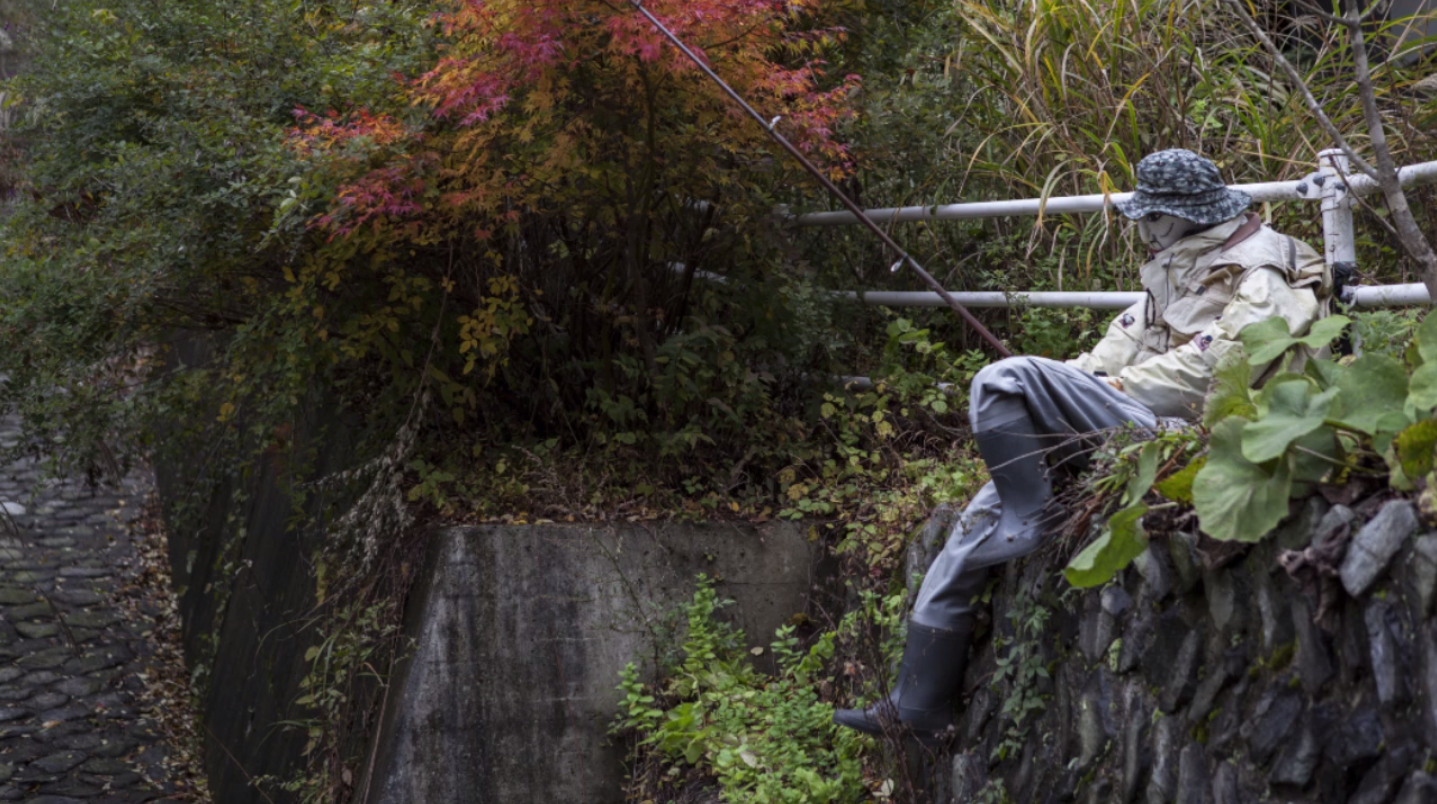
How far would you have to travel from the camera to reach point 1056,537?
3.19m

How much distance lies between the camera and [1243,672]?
2.51 m

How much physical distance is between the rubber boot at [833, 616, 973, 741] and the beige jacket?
80cm

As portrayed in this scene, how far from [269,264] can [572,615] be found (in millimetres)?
1981

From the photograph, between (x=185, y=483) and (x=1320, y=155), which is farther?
(x=185, y=483)

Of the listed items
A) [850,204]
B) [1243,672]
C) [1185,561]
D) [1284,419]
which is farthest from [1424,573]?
[850,204]

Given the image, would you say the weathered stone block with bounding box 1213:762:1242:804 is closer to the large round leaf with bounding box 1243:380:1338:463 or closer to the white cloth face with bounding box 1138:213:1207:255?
the large round leaf with bounding box 1243:380:1338:463

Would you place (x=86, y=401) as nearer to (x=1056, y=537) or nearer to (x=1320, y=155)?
(x=1056, y=537)

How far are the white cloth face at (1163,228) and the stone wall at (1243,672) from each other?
901 millimetres

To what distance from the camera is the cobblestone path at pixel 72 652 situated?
287 inches

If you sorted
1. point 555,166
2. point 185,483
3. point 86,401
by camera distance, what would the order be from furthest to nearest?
point 185,483, point 86,401, point 555,166

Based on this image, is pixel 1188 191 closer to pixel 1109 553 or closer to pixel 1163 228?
pixel 1163 228

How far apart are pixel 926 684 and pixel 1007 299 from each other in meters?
2.02

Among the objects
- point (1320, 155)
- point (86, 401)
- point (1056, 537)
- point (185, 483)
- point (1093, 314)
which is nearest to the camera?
point (1056, 537)

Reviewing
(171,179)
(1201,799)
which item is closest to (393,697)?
(171,179)
